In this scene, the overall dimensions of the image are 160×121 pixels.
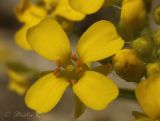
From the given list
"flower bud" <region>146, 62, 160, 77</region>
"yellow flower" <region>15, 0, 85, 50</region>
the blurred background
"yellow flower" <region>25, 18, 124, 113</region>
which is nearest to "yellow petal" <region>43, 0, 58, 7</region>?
"yellow flower" <region>15, 0, 85, 50</region>

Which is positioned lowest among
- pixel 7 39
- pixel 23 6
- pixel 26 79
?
pixel 7 39

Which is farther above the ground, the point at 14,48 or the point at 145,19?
the point at 145,19

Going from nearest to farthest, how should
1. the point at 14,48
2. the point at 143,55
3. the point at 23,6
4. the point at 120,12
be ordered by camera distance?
the point at 143,55 → the point at 120,12 → the point at 23,6 → the point at 14,48

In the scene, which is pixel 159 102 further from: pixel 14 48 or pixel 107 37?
pixel 14 48

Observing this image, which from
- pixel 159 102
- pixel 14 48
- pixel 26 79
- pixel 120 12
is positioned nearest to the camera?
pixel 159 102

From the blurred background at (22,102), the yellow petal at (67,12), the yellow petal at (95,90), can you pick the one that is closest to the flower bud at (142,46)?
the yellow petal at (95,90)

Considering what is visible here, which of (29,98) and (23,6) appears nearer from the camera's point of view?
(29,98)

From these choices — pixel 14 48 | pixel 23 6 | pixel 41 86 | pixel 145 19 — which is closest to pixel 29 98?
pixel 41 86
